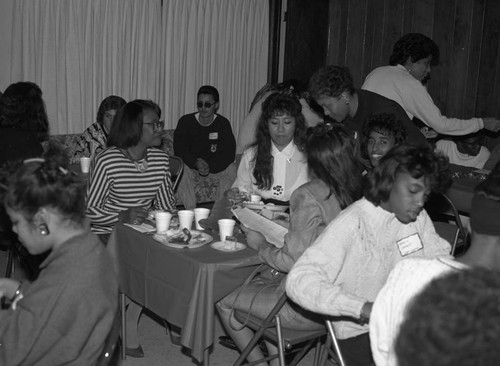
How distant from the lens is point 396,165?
2.51 meters

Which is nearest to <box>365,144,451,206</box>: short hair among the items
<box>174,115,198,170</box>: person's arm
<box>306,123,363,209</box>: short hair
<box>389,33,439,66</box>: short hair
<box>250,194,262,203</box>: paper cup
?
<box>306,123,363,209</box>: short hair

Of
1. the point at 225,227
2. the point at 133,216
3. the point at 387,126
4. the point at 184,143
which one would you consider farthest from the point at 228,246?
the point at 184,143

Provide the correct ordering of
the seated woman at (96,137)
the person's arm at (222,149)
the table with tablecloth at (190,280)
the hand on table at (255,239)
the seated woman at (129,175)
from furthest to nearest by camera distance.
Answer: the person's arm at (222,149)
the seated woman at (96,137)
the seated woman at (129,175)
the hand on table at (255,239)
the table with tablecloth at (190,280)

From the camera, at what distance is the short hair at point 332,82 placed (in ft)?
13.0

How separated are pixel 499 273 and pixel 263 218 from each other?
210 cm

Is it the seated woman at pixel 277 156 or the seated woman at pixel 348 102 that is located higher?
the seated woman at pixel 348 102

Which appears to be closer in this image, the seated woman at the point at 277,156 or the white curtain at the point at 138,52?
the seated woman at the point at 277,156

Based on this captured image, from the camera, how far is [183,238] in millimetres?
3252

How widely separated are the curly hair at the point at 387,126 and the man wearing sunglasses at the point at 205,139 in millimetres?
2725

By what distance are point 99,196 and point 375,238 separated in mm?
1793

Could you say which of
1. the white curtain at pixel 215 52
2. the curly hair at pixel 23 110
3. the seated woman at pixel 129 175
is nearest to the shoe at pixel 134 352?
the seated woman at pixel 129 175

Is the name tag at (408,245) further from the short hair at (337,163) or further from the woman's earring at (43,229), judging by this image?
the woman's earring at (43,229)

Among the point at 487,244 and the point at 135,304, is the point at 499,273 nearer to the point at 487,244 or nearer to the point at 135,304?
the point at 487,244

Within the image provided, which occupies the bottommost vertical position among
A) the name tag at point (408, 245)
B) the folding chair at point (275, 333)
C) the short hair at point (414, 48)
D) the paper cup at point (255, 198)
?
the folding chair at point (275, 333)
